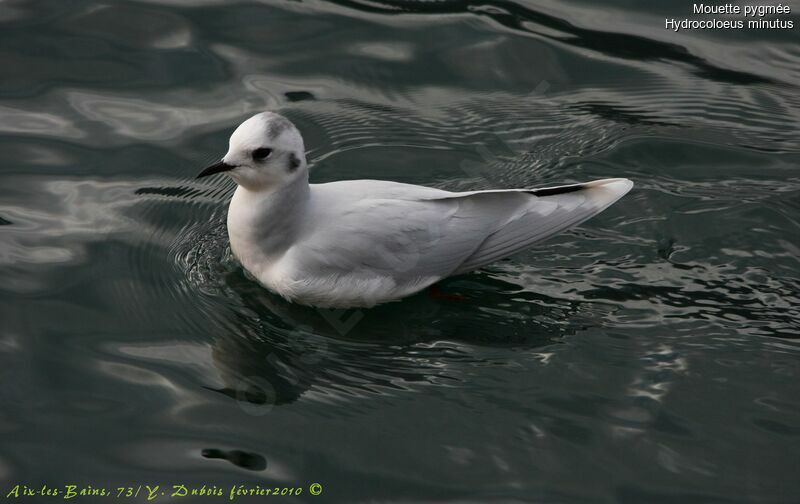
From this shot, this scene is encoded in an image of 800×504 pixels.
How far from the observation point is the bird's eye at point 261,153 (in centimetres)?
590

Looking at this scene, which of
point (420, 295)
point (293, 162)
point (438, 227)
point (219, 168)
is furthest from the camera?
point (420, 295)

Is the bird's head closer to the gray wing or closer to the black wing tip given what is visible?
the gray wing

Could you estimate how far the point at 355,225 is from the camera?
6.06 m

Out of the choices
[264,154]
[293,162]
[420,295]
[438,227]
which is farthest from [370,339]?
[264,154]

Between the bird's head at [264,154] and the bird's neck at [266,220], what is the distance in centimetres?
7

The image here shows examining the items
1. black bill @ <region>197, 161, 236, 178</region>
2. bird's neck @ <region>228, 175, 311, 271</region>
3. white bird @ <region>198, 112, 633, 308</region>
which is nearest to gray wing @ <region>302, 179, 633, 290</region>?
white bird @ <region>198, 112, 633, 308</region>

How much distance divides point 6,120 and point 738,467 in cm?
578

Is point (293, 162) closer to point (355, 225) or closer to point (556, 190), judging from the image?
point (355, 225)

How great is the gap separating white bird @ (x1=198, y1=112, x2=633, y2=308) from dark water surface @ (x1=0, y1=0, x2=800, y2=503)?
235mm

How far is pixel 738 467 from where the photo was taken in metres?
5.13

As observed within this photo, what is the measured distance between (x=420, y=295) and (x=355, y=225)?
69cm

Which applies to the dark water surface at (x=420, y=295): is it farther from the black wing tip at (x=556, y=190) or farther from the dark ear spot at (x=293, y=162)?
the dark ear spot at (x=293, y=162)

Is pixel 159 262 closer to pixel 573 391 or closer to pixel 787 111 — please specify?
pixel 573 391

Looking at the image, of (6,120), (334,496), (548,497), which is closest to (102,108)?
(6,120)
